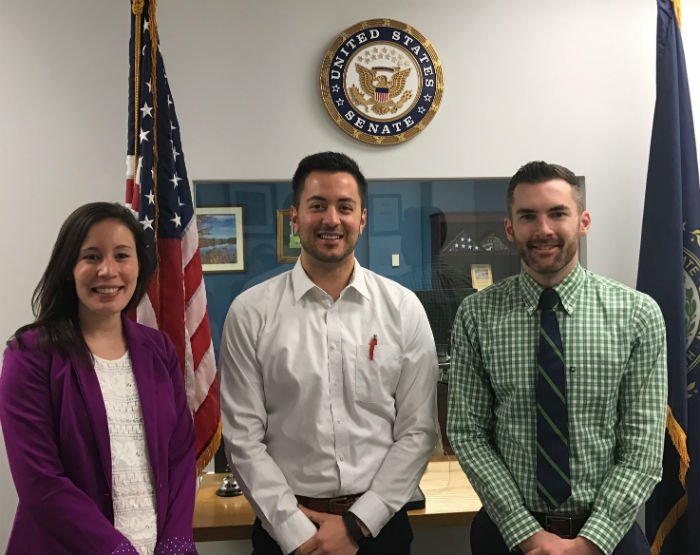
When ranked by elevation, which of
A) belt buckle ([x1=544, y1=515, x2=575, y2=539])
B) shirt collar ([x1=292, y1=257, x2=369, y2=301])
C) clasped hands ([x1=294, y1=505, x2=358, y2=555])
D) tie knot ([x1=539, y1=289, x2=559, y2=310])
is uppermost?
shirt collar ([x1=292, y1=257, x2=369, y2=301])

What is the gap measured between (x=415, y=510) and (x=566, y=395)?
0.80 meters

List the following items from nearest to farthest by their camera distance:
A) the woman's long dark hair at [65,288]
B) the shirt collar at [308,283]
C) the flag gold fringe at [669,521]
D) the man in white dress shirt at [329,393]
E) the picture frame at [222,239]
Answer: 1. the woman's long dark hair at [65,288]
2. the man in white dress shirt at [329,393]
3. the shirt collar at [308,283]
4. the flag gold fringe at [669,521]
5. the picture frame at [222,239]

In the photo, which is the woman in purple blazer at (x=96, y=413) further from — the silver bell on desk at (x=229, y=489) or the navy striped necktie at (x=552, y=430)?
the navy striped necktie at (x=552, y=430)

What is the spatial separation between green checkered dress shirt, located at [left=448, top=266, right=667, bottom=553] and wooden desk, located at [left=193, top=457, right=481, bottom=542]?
0.48 metres

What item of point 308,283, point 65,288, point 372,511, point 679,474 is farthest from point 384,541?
point 679,474

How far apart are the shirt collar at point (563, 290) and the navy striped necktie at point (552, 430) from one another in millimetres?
136

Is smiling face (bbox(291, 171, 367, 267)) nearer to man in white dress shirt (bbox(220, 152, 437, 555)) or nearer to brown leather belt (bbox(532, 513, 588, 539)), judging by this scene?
man in white dress shirt (bbox(220, 152, 437, 555))

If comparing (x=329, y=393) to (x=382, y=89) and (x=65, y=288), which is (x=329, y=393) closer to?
(x=65, y=288)

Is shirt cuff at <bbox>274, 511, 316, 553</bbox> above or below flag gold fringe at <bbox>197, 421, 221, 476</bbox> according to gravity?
below

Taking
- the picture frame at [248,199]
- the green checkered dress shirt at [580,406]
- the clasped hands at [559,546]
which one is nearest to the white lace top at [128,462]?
the green checkered dress shirt at [580,406]

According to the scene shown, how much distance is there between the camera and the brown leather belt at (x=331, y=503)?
1.92 metres

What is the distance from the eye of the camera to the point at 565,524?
1.77 metres

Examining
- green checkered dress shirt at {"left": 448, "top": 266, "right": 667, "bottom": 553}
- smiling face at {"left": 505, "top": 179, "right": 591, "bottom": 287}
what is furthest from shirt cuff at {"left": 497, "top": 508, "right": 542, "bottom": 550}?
smiling face at {"left": 505, "top": 179, "right": 591, "bottom": 287}

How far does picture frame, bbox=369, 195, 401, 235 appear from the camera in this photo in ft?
10.0
